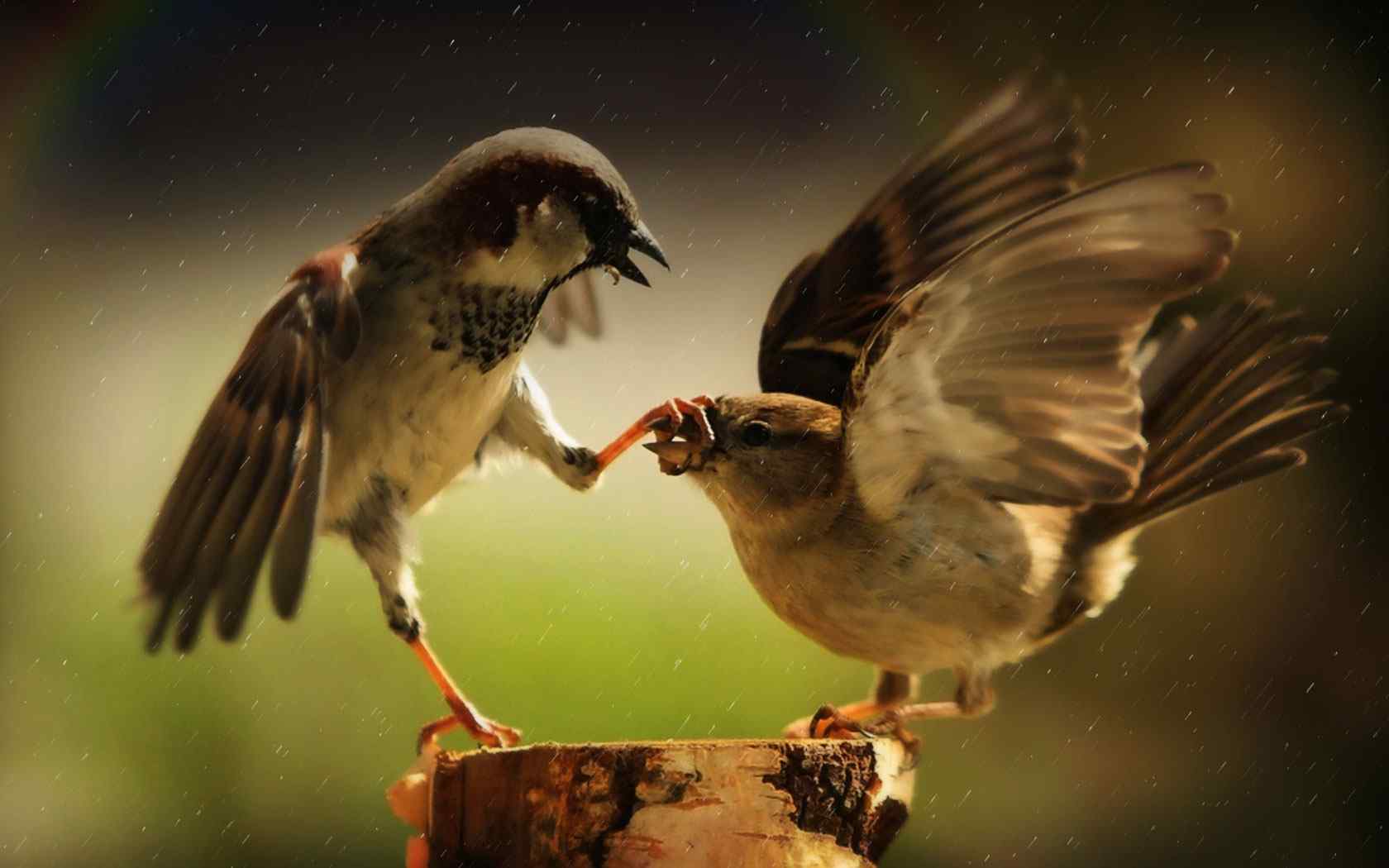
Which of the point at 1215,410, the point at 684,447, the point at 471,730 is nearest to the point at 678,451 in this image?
the point at 684,447

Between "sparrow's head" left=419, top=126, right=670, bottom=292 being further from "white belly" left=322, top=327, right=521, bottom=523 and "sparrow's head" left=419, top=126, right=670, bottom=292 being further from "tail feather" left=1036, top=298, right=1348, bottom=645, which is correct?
"tail feather" left=1036, top=298, right=1348, bottom=645

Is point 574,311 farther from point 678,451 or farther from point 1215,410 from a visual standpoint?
point 1215,410

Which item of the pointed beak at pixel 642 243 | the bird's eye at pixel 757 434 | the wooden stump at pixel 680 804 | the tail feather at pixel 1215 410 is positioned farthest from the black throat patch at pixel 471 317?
the tail feather at pixel 1215 410

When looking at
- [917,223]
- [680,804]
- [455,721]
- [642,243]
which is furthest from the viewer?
[917,223]

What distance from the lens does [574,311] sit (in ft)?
4.85

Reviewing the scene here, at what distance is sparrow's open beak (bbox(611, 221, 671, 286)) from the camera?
41.7 inches

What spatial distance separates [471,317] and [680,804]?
472 mm

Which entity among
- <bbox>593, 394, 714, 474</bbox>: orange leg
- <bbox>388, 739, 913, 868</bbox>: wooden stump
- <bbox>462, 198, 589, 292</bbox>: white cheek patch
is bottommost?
<bbox>388, 739, 913, 868</bbox>: wooden stump

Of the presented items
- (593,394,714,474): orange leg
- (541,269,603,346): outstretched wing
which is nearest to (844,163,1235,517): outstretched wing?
(593,394,714,474): orange leg

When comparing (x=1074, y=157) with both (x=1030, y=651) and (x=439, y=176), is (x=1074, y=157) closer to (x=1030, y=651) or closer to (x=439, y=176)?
(x=1030, y=651)

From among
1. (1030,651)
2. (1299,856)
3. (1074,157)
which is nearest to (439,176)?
(1074,157)

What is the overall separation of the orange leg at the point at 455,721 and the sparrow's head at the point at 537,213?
368mm

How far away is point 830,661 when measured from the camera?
7.16ft

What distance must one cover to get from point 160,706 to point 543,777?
55.9 inches
